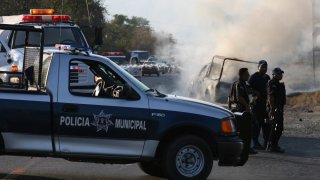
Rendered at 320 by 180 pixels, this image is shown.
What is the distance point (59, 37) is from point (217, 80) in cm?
771

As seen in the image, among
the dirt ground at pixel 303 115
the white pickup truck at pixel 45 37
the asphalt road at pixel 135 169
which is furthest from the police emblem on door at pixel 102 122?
the dirt ground at pixel 303 115

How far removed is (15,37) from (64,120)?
817 centimetres

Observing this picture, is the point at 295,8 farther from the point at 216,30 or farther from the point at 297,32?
the point at 216,30

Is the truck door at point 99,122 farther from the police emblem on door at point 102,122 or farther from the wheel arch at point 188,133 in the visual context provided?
the wheel arch at point 188,133

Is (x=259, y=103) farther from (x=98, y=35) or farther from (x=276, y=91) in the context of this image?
(x=98, y=35)

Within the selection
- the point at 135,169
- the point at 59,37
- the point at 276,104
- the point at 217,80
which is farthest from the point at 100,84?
the point at 217,80

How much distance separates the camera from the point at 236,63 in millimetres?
25094

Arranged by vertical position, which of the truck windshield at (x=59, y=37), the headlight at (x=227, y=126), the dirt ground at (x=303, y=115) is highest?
the truck windshield at (x=59, y=37)

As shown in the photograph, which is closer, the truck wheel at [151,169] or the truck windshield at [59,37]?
the truck wheel at [151,169]

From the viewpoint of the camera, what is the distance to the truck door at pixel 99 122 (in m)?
8.95

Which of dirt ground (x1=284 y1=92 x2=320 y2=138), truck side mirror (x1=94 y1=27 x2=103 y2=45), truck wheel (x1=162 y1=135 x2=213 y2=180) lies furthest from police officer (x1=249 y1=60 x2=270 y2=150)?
truck side mirror (x1=94 y1=27 x2=103 y2=45)

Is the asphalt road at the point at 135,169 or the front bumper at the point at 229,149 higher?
the front bumper at the point at 229,149

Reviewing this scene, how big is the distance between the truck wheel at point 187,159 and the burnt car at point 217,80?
13554 mm

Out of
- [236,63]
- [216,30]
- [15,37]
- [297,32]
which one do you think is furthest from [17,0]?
[15,37]
